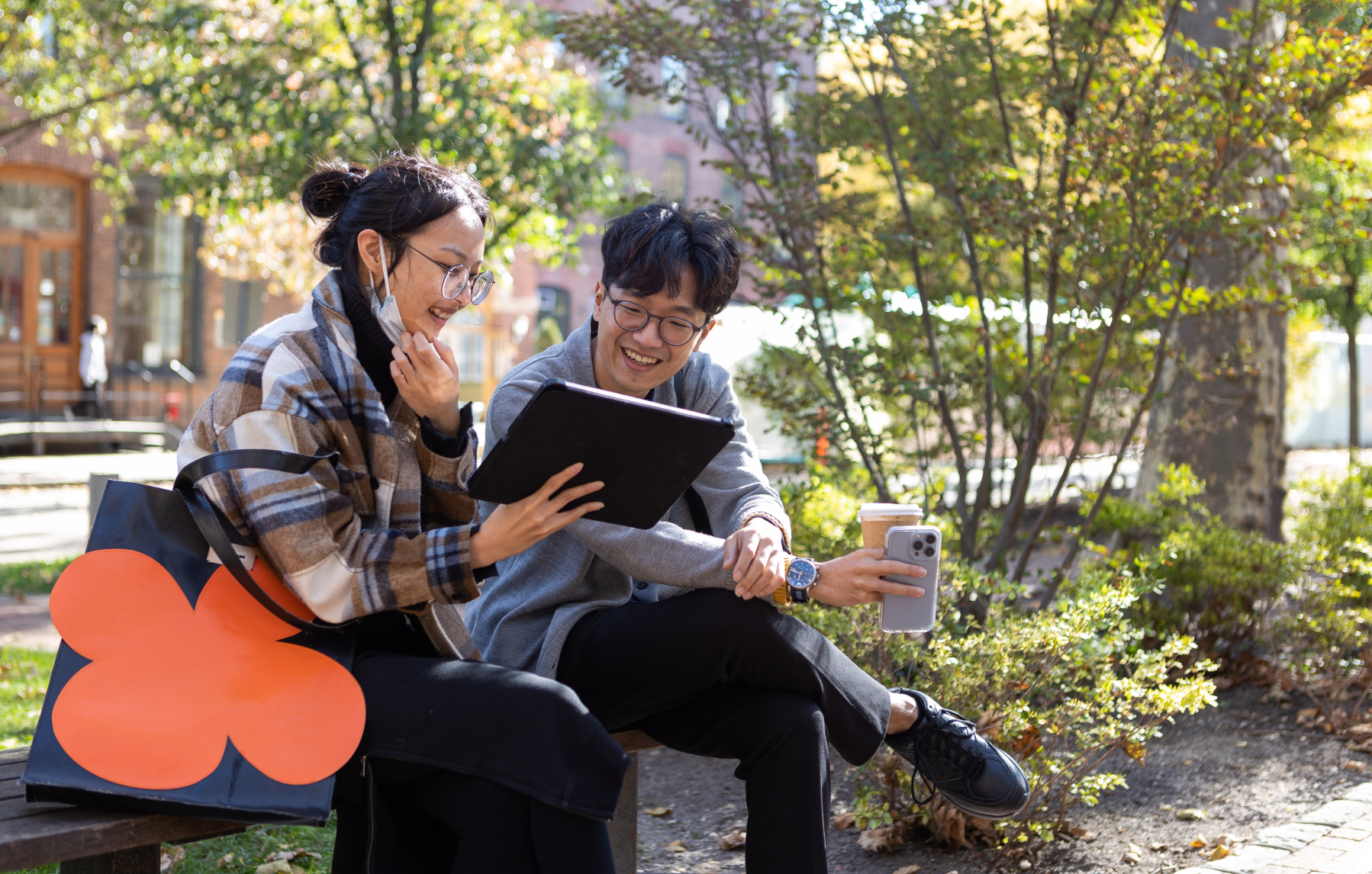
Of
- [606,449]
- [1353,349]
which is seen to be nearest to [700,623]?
[606,449]

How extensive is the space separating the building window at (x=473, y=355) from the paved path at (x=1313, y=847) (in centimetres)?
2070

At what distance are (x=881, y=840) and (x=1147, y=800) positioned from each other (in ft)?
3.07

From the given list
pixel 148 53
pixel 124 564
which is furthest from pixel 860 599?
pixel 148 53

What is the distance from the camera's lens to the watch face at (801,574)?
2.56m

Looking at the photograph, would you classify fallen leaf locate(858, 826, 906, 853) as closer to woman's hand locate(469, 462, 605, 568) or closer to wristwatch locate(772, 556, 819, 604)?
wristwatch locate(772, 556, 819, 604)

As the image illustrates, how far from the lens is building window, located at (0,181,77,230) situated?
17.3 m

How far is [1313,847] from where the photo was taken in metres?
3.04

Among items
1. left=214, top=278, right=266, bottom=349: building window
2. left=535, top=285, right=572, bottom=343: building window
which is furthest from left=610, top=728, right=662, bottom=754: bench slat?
left=535, top=285, right=572, bottom=343: building window

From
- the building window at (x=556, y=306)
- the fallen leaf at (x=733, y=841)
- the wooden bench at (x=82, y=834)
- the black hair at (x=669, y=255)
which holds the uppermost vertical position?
the building window at (x=556, y=306)

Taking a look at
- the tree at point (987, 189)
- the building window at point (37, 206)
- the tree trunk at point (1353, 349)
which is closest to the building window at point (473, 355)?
the building window at point (37, 206)

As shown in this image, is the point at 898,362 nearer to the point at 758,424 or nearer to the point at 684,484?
the point at 684,484

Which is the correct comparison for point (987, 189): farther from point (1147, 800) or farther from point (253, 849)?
point (253, 849)

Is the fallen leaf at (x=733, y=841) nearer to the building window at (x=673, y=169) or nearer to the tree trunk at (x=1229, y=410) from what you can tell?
the tree trunk at (x=1229, y=410)

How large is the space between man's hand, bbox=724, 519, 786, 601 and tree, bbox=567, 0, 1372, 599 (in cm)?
196
